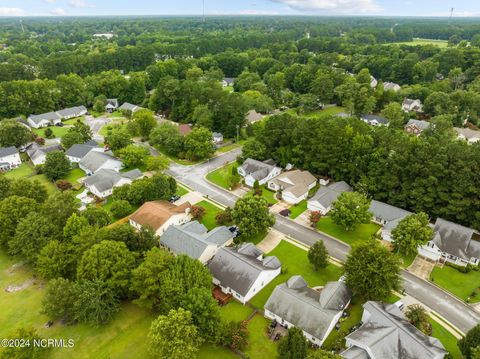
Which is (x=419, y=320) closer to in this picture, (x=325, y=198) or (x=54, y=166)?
(x=325, y=198)

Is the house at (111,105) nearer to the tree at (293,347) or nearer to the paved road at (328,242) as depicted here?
the paved road at (328,242)

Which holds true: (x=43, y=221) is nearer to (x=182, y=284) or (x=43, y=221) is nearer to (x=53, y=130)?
(x=182, y=284)

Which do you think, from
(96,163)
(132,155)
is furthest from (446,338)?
(96,163)

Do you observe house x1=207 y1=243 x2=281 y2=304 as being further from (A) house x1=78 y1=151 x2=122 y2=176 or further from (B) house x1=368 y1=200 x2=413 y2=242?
(A) house x1=78 y1=151 x2=122 y2=176

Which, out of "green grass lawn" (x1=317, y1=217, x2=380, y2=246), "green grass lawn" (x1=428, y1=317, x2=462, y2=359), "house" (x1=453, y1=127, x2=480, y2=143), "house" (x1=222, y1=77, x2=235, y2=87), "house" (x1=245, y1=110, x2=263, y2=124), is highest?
"house" (x1=453, y1=127, x2=480, y2=143)

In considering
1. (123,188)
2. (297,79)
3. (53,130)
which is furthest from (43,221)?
(297,79)

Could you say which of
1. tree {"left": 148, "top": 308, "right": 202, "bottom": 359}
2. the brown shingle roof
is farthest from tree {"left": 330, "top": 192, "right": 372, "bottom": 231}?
tree {"left": 148, "top": 308, "right": 202, "bottom": 359}
